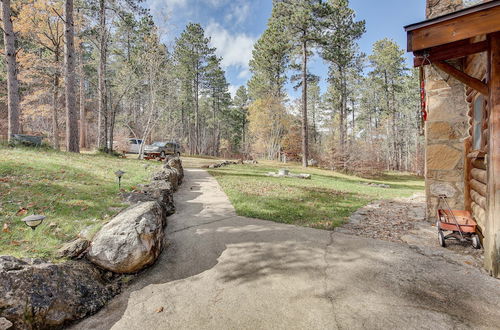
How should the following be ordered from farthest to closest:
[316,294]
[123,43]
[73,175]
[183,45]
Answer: [183,45] → [123,43] → [73,175] → [316,294]

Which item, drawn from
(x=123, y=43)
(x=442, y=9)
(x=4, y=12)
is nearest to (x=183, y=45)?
(x=123, y=43)

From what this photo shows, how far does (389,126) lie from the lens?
30.3 meters

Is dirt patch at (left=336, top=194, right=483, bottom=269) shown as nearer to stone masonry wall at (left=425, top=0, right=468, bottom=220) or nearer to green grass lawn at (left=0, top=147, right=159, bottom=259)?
stone masonry wall at (left=425, top=0, right=468, bottom=220)

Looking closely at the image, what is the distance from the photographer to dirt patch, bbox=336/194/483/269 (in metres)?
3.47

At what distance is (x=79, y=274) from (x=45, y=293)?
0.41 m

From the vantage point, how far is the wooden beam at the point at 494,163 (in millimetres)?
2781

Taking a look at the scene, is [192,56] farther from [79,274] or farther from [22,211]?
[79,274]

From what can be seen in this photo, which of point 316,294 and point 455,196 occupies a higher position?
point 455,196

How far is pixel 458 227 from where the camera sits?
12.3ft

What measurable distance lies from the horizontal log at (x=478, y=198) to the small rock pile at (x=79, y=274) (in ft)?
17.8

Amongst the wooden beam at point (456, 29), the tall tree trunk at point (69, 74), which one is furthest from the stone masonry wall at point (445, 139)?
the tall tree trunk at point (69, 74)

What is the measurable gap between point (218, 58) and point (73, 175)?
27.4 metres

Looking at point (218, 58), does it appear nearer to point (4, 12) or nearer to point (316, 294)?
point (4, 12)

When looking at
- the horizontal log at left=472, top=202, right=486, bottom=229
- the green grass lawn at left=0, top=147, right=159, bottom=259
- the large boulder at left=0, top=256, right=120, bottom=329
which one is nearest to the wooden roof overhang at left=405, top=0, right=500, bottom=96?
the horizontal log at left=472, top=202, right=486, bottom=229
